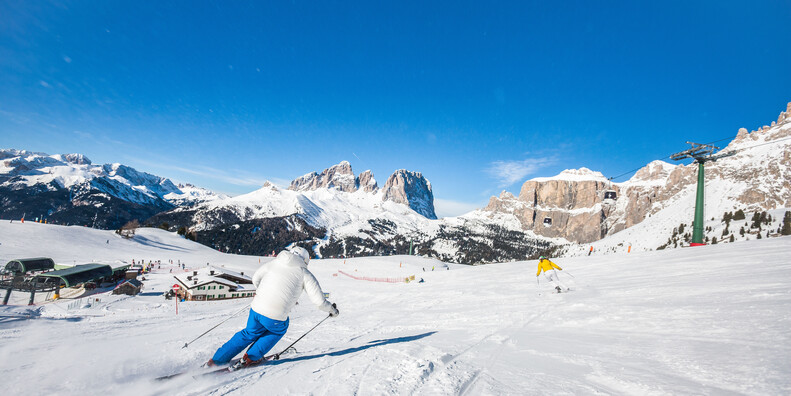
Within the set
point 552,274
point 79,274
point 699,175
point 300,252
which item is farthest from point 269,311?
point 699,175

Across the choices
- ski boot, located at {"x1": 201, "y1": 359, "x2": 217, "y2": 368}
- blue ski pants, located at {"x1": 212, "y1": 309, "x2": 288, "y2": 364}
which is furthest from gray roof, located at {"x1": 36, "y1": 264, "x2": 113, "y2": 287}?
blue ski pants, located at {"x1": 212, "y1": 309, "x2": 288, "y2": 364}

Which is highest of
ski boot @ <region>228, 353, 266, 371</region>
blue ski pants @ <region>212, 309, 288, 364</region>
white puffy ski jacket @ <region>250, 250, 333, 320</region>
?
white puffy ski jacket @ <region>250, 250, 333, 320</region>

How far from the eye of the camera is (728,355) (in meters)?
4.25

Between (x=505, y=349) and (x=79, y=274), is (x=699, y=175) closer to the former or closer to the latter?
(x=505, y=349)

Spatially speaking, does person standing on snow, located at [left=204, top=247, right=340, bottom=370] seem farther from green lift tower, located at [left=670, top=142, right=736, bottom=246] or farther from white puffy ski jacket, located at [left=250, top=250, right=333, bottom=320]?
green lift tower, located at [left=670, top=142, right=736, bottom=246]

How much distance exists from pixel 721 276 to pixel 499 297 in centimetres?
716

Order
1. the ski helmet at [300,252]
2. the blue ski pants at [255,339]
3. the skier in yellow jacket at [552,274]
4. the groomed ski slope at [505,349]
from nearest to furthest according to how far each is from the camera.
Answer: the groomed ski slope at [505,349], the blue ski pants at [255,339], the ski helmet at [300,252], the skier in yellow jacket at [552,274]

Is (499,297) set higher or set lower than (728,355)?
lower

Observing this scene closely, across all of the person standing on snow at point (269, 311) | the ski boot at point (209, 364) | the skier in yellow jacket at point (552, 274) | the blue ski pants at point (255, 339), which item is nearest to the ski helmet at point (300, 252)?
the person standing on snow at point (269, 311)

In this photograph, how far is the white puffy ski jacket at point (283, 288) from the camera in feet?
16.7

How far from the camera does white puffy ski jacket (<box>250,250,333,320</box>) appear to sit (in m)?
5.09

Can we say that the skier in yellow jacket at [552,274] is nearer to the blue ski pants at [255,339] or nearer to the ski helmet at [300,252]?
the ski helmet at [300,252]

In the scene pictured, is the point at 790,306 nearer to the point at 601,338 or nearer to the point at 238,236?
the point at 601,338

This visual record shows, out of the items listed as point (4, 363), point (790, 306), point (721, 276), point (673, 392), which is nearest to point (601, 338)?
point (673, 392)
